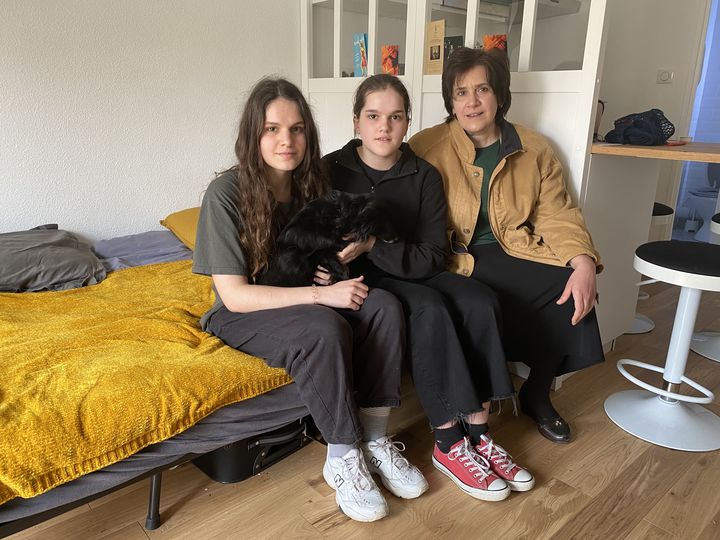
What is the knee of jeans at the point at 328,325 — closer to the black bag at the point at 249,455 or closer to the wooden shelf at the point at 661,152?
the black bag at the point at 249,455

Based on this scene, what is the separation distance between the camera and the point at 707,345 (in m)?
2.40

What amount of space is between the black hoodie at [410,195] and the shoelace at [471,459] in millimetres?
489

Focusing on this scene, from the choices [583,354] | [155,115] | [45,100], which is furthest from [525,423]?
[45,100]

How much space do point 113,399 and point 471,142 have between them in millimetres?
1273

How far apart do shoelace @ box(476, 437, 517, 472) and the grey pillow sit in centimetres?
147

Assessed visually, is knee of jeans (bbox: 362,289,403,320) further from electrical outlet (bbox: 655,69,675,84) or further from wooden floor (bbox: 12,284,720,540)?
electrical outlet (bbox: 655,69,675,84)

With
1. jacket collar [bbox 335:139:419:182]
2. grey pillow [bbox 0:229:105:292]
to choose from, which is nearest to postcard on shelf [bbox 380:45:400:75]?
jacket collar [bbox 335:139:419:182]

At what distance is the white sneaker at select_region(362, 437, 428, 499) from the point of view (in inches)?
56.6

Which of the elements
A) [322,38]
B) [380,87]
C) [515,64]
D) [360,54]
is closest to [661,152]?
[380,87]

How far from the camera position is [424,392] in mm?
1468

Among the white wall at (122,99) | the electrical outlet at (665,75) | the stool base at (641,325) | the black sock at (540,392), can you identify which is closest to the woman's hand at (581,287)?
the black sock at (540,392)

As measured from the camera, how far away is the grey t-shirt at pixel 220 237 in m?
1.35

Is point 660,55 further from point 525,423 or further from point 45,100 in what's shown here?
point 45,100

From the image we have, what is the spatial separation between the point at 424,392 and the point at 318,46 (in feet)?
6.93
